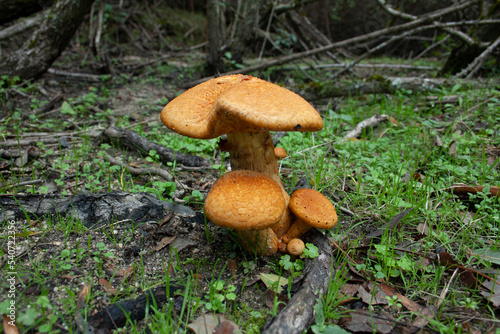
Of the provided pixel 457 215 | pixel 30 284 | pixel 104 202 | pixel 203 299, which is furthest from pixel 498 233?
pixel 30 284

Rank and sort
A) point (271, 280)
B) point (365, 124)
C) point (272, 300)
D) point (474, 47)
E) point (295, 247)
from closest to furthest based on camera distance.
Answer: point (272, 300)
point (271, 280)
point (295, 247)
point (365, 124)
point (474, 47)

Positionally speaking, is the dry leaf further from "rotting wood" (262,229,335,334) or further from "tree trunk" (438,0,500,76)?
"tree trunk" (438,0,500,76)

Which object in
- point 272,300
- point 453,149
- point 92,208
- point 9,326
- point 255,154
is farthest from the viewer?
point 453,149

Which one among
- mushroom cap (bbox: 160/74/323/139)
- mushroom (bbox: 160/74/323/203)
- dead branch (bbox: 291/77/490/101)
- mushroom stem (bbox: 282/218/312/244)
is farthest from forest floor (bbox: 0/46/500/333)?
dead branch (bbox: 291/77/490/101)

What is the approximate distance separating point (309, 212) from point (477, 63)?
19.3 feet

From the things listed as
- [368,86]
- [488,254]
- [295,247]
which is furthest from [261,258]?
[368,86]

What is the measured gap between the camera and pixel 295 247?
87.0 inches

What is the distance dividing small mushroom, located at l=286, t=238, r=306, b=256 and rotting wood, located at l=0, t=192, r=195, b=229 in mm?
939

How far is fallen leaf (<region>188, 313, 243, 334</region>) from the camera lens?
5.60ft

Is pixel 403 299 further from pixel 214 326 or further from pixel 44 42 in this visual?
pixel 44 42

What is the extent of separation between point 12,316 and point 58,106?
14.7ft

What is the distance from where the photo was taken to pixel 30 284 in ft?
6.00

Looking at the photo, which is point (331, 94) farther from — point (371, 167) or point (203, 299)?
point (203, 299)

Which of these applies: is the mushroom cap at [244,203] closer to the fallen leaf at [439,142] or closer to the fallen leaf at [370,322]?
the fallen leaf at [370,322]
